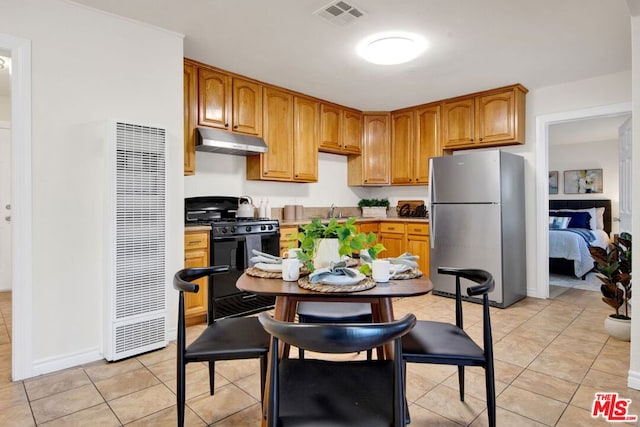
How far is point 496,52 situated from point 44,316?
3.96 metres

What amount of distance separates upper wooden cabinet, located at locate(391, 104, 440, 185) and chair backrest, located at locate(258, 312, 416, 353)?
4.09 meters

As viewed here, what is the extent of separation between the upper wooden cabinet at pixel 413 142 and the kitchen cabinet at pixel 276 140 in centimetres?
164

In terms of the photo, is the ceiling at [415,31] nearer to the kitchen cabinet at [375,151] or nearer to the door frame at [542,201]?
the door frame at [542,201]

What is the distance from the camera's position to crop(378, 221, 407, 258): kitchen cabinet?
4675 millimetres

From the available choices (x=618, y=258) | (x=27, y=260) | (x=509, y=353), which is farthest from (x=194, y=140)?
(x=618, y=258)

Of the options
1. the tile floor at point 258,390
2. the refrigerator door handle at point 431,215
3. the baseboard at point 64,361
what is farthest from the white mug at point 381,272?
the refrigerator door handle at point 431,215

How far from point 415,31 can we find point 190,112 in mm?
2051

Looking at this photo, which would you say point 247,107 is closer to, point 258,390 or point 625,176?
point 258,390

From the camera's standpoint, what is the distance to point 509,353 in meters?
2.61

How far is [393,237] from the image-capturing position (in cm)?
477

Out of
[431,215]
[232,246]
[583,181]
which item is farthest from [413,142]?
[583,181]

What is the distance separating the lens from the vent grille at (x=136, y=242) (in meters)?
2.42

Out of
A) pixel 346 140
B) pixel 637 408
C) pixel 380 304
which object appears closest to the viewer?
pixel 380 304

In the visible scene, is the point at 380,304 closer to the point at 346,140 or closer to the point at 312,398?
the point at 312,398
